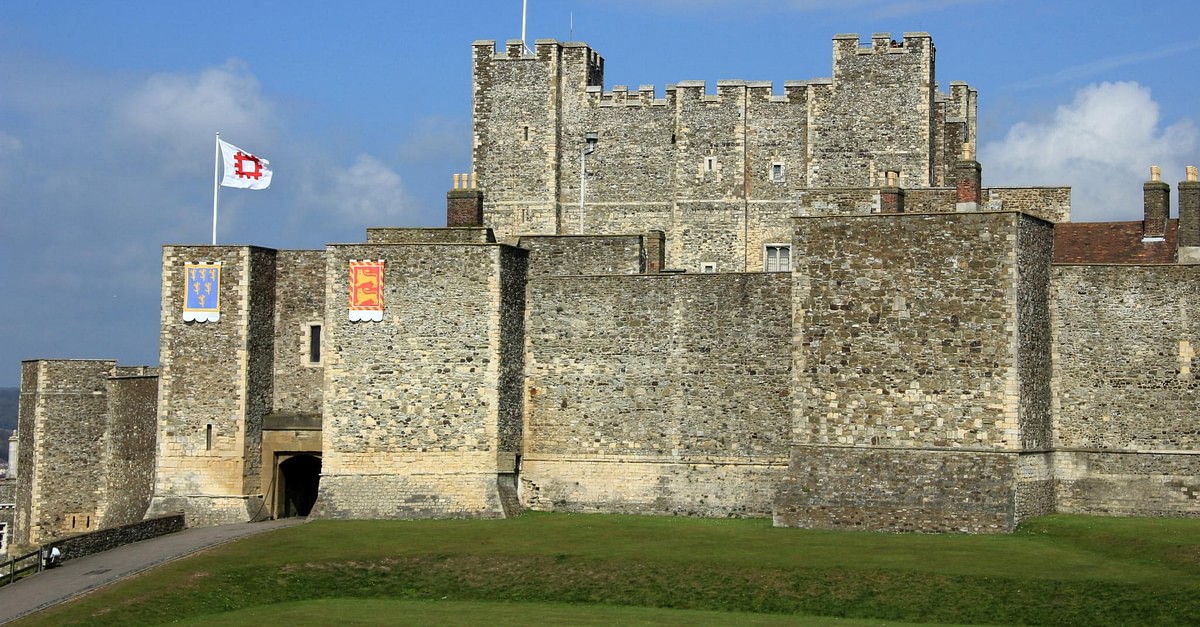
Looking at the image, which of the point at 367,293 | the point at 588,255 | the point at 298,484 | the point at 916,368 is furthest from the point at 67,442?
the point at 916,368

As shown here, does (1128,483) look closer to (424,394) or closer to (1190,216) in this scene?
(1190,216)

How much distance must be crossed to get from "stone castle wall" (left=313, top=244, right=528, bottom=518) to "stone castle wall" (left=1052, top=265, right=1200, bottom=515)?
13.5 m

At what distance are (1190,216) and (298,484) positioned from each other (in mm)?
24491

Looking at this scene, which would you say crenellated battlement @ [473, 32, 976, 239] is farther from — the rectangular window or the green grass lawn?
the green grass lawn

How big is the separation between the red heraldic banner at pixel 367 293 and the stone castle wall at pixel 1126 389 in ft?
53.0

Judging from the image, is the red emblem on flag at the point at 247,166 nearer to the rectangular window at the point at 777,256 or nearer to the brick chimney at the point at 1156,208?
the rectangular window at the point at 777,256

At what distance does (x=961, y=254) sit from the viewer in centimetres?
4256

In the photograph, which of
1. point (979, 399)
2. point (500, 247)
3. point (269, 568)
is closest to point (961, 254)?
point (979, 399)

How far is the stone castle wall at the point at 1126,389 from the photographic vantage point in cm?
4356

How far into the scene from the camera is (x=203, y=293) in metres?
49.2

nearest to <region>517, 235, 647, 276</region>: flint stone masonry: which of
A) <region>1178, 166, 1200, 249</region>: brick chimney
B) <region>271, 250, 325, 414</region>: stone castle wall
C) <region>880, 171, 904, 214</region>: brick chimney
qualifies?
<region>271, 250, 325, 414</region>: stone castle wall

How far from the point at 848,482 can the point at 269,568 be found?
13.0m

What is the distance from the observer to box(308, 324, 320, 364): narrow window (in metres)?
50.1

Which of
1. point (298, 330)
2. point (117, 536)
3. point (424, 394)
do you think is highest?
point (298, 330)
